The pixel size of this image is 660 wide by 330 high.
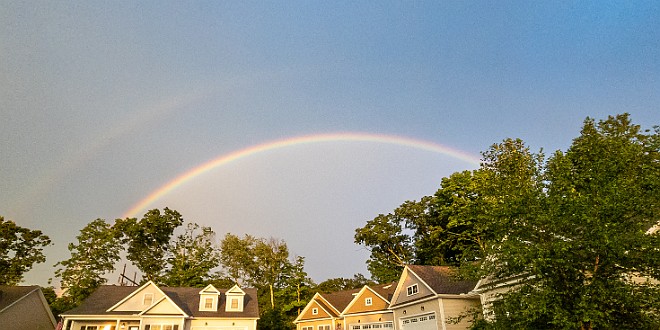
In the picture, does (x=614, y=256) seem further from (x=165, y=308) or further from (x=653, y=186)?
(x=165, y=308)

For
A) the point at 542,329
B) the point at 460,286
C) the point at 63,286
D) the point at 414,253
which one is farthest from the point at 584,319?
the point at 63,286

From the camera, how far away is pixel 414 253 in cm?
5781

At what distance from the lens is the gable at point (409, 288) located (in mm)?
27755

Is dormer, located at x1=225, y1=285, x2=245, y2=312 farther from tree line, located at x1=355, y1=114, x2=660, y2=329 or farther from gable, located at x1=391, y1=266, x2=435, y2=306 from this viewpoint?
tree line, located at x1=355, y1=114, x2=660, y2=329

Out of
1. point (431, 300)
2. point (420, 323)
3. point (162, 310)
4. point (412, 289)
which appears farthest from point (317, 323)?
point (431, 300)

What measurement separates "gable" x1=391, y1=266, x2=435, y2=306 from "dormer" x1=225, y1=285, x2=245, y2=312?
13942 millimetres

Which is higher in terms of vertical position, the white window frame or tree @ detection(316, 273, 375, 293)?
tree @ detection(316, 273, 375, 293)

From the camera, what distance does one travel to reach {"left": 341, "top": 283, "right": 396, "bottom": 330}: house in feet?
114

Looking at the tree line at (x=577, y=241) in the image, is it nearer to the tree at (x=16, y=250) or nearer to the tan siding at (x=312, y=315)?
the tan siding at (x=312, y=315)

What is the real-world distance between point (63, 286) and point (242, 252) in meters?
22.9

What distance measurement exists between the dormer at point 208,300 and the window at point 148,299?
4.07 meters

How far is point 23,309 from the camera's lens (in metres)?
32.9

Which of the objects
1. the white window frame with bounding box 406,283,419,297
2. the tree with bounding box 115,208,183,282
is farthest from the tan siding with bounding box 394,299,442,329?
the tree with bounding box 115,208,183,282

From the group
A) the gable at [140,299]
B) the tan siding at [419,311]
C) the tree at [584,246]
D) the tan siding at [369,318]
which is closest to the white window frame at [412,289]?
the tan siding at [419,311]
